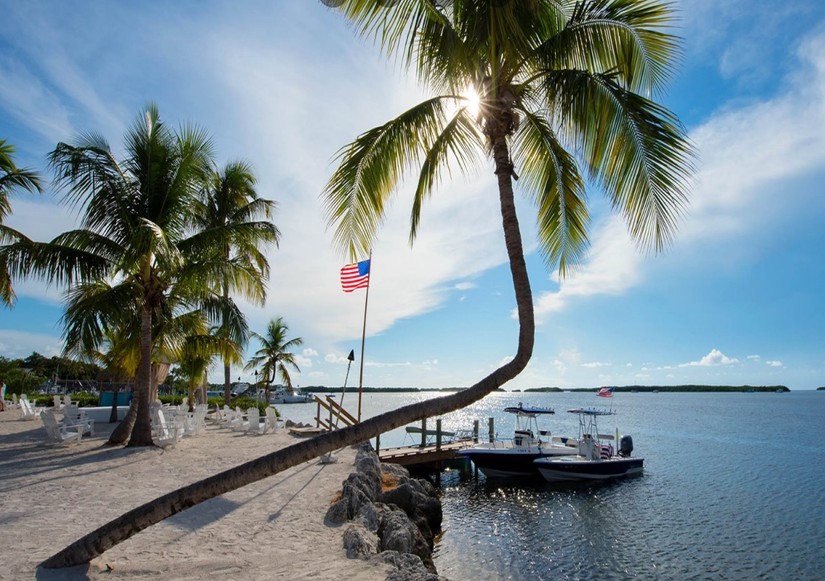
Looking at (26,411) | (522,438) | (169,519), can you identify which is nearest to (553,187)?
(169,519)

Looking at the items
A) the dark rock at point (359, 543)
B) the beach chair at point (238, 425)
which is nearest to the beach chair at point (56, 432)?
the beach chair at point (238, 425)

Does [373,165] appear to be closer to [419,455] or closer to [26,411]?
[419,455]

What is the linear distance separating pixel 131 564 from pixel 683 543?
14758 millimetres

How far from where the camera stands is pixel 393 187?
6598 mm

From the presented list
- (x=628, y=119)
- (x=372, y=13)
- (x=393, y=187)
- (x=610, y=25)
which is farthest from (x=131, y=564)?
(x=610, y=25)

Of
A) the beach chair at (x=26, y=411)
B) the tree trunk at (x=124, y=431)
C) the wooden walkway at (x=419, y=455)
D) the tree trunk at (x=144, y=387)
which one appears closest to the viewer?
the tree trunk at (x=144, y=387)

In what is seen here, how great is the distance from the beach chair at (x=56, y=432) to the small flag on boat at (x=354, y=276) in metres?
9.18

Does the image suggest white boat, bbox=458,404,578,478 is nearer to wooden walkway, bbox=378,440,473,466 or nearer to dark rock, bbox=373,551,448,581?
wooden walkway, bbox=378,440,473,466

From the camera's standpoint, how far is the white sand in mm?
6156

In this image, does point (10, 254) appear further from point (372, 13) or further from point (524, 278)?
point (524, 278)

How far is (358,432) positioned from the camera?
428 centimetres

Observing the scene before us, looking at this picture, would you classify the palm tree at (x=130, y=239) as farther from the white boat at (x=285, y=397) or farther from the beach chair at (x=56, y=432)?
the white boat at (x=285, y=397)

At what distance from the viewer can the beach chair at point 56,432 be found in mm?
14891

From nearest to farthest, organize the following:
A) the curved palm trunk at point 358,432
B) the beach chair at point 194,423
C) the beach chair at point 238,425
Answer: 1. the curved palm trunk at point 358,432
2. the beach chair at point 194,423
3. the beach chair at point 238,425
